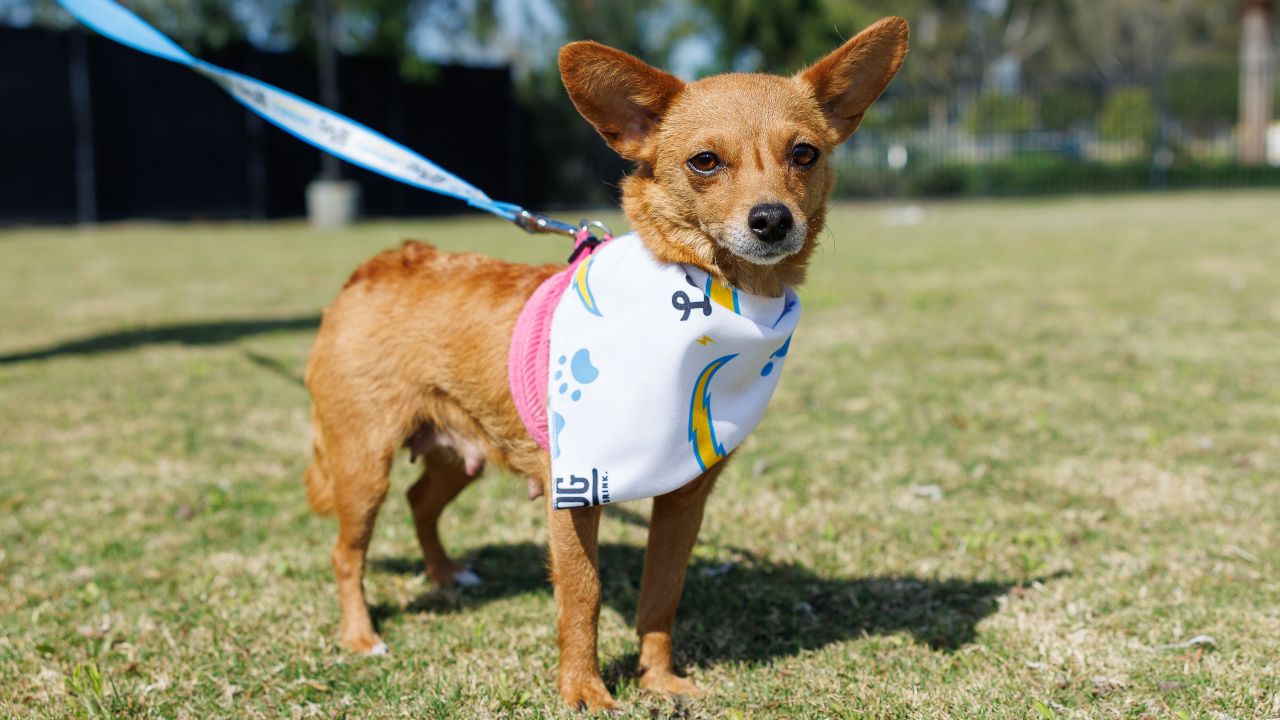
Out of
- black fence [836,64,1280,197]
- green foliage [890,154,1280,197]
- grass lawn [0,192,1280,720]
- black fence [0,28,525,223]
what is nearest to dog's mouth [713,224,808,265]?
grass lawn [0,192,1280,720]

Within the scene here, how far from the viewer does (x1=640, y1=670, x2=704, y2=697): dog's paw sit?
9.84 feet

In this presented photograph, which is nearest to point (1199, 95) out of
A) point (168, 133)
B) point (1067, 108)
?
point (1067, 108)

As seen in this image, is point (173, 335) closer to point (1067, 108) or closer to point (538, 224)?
point (538, 224)

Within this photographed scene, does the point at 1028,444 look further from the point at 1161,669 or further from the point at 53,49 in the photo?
the point at 53,49

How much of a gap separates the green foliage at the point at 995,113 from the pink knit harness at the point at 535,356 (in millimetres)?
25020

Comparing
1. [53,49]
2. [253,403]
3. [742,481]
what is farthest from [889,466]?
[53,49]

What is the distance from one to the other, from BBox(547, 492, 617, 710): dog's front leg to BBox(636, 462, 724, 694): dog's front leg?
183 mm

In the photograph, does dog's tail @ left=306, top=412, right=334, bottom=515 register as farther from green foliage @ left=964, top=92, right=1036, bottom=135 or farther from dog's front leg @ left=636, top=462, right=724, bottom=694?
green foliage @ left=964, top=92, right=1036, bottom=135

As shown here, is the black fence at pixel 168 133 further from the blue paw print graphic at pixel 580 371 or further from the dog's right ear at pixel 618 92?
the blue paw print graphic at pixel 580 371

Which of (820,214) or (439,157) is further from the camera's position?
(439,157)

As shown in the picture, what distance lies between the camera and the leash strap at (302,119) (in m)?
3.61

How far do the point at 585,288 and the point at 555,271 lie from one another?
52cm

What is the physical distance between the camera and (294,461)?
5.33 meters

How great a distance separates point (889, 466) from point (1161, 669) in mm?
2059
